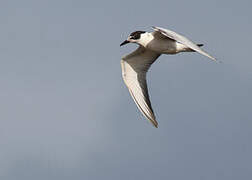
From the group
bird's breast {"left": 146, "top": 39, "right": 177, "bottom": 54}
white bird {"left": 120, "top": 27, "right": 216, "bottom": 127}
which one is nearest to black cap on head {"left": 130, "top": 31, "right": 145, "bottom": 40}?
white bird {"left": 120, "top": 27, "right": 216, "bottom": 127}

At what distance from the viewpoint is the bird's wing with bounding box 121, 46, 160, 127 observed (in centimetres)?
2236

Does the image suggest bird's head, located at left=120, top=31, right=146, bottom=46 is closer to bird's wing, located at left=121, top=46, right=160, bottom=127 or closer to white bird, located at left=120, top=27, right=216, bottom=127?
white bird, located at left=120, top=27, right=216, bottom=127

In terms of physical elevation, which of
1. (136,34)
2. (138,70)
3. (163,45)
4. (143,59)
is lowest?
(138,70)

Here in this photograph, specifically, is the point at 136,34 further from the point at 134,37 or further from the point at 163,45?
the point at 163,45

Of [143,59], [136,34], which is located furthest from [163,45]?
[143,59]

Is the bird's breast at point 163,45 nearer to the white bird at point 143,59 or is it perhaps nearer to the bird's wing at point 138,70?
the white bird at point 143,59

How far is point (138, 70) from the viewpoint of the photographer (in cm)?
2292

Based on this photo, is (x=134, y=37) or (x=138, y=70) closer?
(x=134, y=37)

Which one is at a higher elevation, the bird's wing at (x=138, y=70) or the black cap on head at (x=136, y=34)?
the black cap on head at (x=136, y=34)

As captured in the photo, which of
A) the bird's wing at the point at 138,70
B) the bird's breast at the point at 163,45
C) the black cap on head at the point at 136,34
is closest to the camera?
the bird's breast at the point at 163,45

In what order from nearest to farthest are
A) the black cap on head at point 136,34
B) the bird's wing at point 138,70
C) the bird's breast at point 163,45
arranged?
the bird's breast at point 163,45 < the black cap on head at point 136,34 < the bird's wing at point 138,70

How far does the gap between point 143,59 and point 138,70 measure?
0.43 m

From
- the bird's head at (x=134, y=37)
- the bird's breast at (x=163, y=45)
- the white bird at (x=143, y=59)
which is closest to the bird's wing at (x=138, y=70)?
the white bird at (x=143, y=59)

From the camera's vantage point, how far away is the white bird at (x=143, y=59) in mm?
21141
